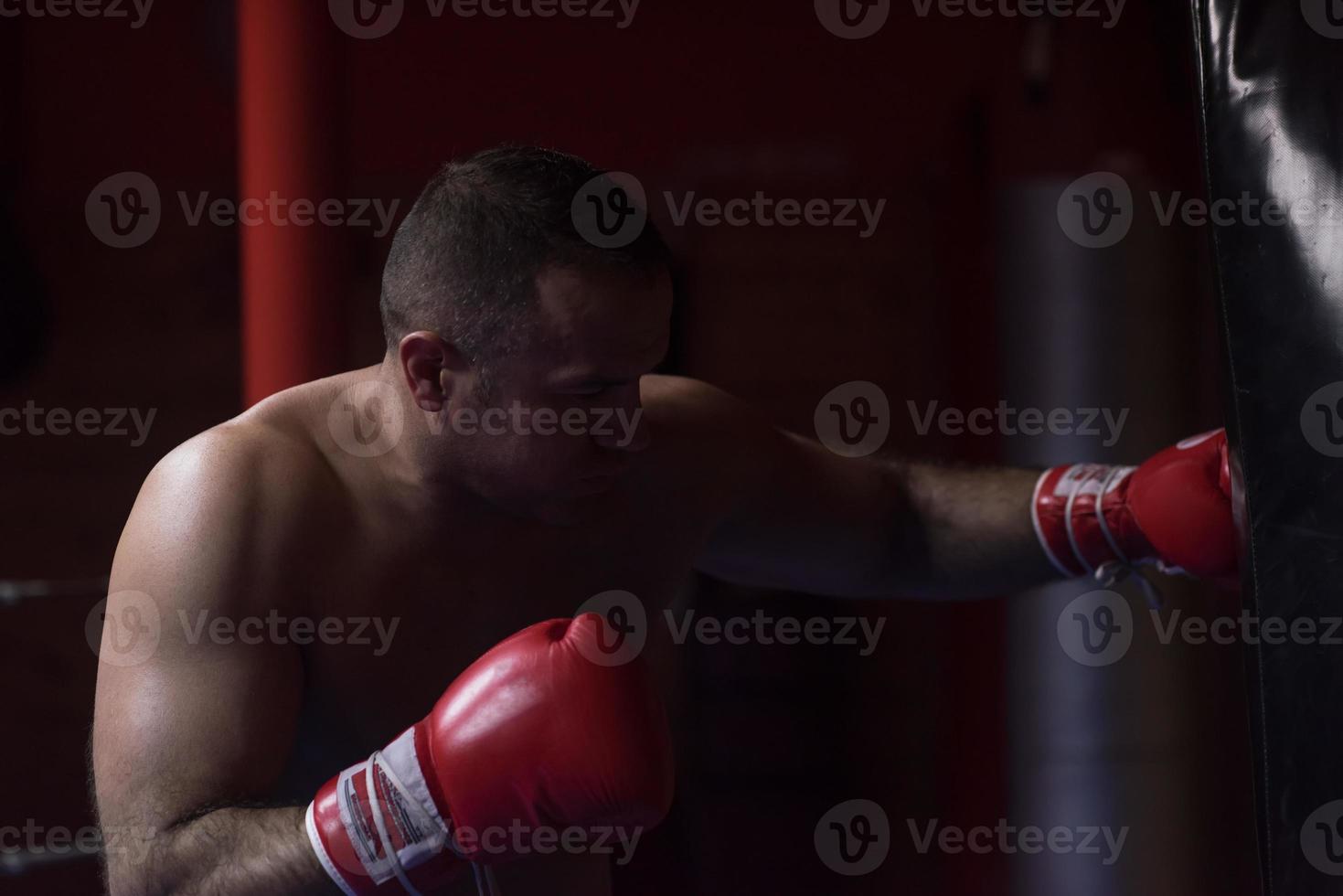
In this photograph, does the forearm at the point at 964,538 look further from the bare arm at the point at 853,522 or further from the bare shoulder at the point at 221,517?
the bare shoulder at the point at 221,517

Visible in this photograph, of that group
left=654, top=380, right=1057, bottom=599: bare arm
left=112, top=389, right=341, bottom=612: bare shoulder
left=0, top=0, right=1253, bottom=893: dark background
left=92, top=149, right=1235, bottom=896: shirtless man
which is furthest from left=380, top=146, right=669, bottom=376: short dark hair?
left=0, top=0, right=1253, bottom=893: dark background

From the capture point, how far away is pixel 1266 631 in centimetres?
101

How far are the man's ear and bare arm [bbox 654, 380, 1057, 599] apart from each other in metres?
0.32

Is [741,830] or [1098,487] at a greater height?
[1098,487]

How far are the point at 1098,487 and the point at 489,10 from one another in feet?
4.82

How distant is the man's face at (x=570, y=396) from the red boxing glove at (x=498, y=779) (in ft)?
0.86

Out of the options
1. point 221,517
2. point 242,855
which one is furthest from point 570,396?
point 242,855

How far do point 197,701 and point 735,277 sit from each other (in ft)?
5.61

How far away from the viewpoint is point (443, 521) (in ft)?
4.48

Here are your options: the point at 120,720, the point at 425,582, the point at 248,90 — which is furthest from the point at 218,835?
the point at 248,90

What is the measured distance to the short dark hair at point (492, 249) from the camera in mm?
1271

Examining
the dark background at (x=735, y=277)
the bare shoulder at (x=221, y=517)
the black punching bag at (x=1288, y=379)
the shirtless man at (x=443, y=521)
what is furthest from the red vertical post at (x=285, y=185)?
the black punching bag at (x=1288, y=379)

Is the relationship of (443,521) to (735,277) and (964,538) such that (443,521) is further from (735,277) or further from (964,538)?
(735,277)

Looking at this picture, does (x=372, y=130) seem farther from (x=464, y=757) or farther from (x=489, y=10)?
(x=464, y=757)
